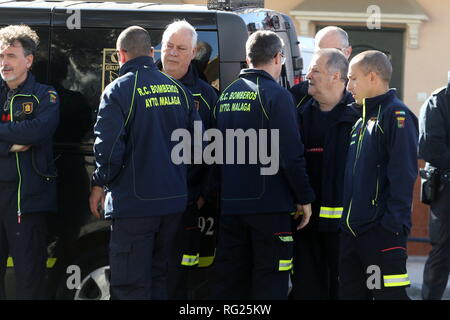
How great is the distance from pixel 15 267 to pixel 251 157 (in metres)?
1.56

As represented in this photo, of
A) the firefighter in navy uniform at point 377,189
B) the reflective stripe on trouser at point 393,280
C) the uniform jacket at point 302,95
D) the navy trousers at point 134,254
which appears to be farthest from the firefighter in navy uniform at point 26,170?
the reflective stripe on trouser at point 393,280

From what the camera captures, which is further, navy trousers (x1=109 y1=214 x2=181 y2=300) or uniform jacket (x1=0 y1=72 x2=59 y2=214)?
uniform jacket (x1=0 y1=72 x2=59 y2=214)

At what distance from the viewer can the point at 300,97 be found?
17.2 feet

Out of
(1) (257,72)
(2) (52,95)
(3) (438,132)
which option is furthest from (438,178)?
(2) (52,95)

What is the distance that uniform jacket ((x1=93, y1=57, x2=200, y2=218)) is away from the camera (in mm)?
4285

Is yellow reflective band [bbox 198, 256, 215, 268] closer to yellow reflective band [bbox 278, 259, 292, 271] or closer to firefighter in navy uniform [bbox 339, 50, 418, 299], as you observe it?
yellow reflective band [bbox 278, 259, 292, 271]

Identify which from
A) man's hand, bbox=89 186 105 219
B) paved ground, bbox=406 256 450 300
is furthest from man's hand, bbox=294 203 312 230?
paved ground, bbox=406 256 450 300

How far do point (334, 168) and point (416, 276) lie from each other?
10.3 feet

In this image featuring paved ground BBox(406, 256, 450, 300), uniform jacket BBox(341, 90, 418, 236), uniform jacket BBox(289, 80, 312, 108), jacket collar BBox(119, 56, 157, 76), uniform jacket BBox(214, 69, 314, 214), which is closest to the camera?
uniform jacket BBox(341, 90, 418, 236)

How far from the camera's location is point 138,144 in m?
4.35

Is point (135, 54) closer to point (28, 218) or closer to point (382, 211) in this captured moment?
point (28, 218)

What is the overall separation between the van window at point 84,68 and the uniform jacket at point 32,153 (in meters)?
0.10

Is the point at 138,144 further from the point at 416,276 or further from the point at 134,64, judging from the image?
the point at 416,276
